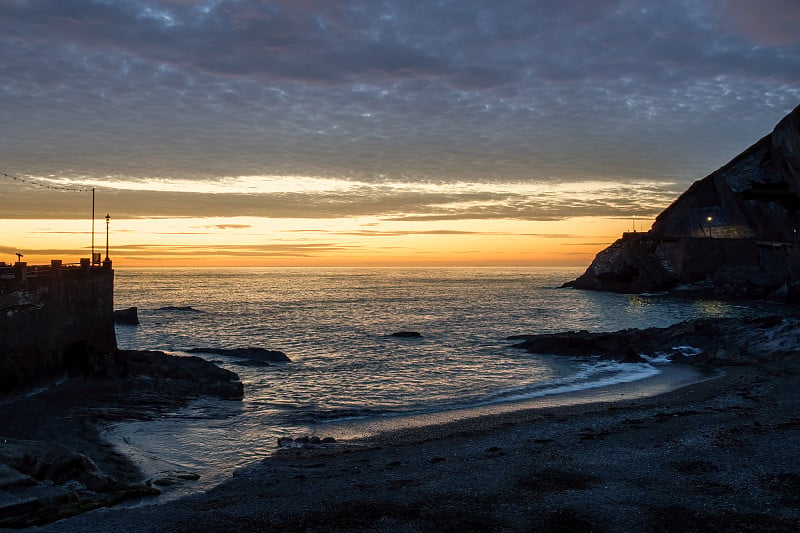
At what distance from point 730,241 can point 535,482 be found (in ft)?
360

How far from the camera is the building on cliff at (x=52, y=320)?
23.7 metres

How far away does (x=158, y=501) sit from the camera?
13.5 meters

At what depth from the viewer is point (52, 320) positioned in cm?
2638

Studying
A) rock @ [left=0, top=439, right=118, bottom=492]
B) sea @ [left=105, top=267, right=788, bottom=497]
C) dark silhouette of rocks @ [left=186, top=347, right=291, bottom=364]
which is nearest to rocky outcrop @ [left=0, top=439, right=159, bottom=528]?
rock @ [left=0, top=439, right=118, bottom=492]

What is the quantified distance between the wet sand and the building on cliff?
14262mm

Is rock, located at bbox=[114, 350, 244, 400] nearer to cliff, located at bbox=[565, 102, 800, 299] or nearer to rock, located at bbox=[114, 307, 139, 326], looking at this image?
rock, located at bbox=[114, 307, 139, 326]

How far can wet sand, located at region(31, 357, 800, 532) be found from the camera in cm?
1066

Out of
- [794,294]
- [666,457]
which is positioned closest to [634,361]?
[666,457]

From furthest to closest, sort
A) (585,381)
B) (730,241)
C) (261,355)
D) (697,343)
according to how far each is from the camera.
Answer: (730,241), (261,355), (697,343), (585,381)

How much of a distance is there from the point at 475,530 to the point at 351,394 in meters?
18.8

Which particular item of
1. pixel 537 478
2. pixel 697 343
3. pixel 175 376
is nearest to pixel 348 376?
pixel 175 376

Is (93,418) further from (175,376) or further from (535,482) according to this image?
(535,482)

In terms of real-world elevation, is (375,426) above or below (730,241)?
below

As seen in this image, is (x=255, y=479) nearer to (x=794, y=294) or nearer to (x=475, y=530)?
(x=475, y=530)
